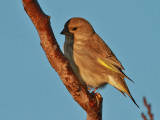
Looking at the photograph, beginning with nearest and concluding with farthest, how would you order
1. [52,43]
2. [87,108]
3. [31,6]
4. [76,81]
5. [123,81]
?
1. [31,6]
2. [52,43]
3. [76,81]
4. [87,108]
5. [123,81]

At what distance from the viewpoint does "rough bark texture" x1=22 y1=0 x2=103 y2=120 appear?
3.66 m

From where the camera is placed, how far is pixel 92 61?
5672 mm

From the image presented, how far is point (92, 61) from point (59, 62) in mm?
1732

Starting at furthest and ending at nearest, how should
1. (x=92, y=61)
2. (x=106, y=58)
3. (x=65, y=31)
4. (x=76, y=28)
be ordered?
1. (x=76, y=28)
2. (x=65, y=31)
3. (x=106, y=58)
4. (x=92, y=61)

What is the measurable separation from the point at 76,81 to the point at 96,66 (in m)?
1.51

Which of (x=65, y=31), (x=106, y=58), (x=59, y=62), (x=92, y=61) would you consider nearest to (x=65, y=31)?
(x=65, y=31)

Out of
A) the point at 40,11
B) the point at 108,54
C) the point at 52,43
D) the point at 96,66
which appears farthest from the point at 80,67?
the point at 40,11

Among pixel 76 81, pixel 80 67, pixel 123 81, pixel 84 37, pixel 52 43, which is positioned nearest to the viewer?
pixel 52 43

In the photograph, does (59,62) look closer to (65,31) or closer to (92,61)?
(92,61)

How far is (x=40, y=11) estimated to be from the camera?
3.66 meters

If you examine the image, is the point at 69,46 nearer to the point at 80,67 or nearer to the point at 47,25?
the point at 80,67

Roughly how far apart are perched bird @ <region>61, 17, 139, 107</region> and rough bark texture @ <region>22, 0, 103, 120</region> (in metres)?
0.96

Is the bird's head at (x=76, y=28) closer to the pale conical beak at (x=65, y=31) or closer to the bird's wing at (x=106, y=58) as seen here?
the pale conical beak at (x=65, y=31)

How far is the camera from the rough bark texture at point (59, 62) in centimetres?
366
